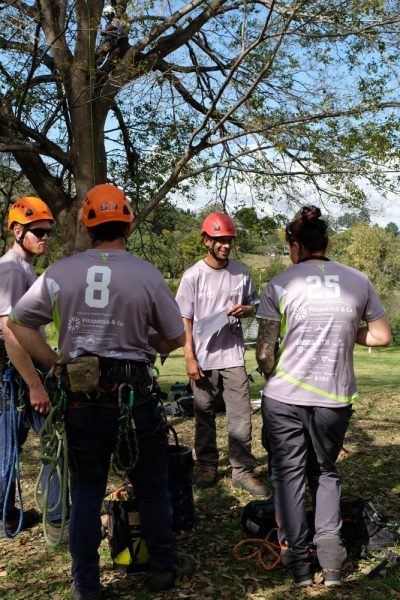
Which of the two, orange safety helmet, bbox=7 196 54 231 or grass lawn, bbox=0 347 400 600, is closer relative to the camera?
grass lawn, bbox=0 347 400 600

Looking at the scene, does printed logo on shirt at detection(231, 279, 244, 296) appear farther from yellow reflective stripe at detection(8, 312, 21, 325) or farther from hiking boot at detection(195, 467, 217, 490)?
yellow reflective stripe at detection(8, 312, 21, 325)

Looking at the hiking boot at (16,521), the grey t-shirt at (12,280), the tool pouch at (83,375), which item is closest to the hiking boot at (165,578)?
the tool pouch at (83,375)

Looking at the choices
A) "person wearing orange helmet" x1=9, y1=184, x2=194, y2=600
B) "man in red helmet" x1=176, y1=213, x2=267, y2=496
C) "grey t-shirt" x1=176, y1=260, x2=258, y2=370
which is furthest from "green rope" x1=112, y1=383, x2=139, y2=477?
"grey t-shirt" x1=176, y1=260, x2=258, y2=370

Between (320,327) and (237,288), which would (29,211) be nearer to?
(237,288)

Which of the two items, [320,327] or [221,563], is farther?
[221,563]

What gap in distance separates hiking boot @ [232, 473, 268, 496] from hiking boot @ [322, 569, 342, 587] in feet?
4.73

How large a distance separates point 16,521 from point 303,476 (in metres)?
2.22

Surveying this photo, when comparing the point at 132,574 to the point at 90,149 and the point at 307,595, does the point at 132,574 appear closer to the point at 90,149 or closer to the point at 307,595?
the point at 307,595

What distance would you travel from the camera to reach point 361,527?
145 inches

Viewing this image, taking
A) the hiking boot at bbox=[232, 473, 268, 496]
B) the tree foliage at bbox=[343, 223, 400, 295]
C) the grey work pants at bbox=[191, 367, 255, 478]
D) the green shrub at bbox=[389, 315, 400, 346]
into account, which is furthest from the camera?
the tree foliage at bbox=[343, 223, 400, 295]

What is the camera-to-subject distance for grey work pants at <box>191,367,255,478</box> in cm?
491

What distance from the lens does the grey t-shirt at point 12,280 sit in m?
3.81

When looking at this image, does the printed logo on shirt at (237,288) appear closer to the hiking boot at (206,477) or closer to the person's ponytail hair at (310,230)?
the hiking boot at (206,477)

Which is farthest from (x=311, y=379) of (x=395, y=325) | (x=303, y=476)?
(x=395, y=325)
